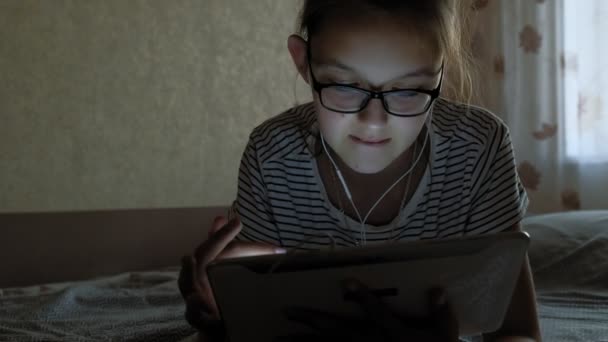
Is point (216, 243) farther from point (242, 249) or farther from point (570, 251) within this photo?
point (570, 251)

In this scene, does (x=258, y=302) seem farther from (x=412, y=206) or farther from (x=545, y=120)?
(x=545, y=120)

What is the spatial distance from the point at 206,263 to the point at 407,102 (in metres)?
0.34

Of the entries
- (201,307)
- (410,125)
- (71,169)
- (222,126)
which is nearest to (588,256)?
(410,125)

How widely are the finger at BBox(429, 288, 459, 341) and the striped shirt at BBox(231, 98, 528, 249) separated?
32cm

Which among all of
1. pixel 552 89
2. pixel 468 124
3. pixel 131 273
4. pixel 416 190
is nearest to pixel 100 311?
pixel 131 273

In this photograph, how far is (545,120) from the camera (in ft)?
8.59

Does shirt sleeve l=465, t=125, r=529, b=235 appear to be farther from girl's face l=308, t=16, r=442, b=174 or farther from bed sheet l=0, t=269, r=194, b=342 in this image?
bed sheet l=0, t=269, r=194, b=342


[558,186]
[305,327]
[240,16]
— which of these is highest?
[240,16]

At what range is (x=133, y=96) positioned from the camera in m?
2.39

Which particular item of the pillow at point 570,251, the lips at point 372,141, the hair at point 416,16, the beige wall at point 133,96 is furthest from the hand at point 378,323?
the beige wall at point 133,96

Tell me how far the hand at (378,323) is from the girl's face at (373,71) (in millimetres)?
267

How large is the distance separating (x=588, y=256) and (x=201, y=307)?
1233mm

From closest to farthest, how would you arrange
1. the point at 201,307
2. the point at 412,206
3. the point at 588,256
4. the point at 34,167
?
the point at 201,307 → the point at 412,206 → the point at 588,256 → the point at 34,167

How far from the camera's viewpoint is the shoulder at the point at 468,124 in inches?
41.7
